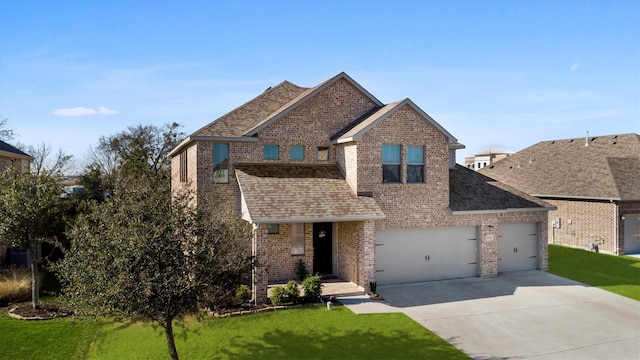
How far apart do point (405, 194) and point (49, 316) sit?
1401cm

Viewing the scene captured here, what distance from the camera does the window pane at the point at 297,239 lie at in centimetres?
1905

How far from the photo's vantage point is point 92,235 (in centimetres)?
973

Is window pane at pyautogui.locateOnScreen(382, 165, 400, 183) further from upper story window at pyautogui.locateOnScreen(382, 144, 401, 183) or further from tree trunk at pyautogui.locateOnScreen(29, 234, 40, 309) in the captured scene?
tree trunk at pyautogui.locateOnScreen(29, 234, 40, 309)

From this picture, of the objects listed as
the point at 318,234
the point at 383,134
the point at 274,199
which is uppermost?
the point at 383,134

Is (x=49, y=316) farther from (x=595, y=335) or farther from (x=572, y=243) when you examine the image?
(x=572, y=243)

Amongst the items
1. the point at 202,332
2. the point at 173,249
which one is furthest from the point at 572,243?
the point at 173,249

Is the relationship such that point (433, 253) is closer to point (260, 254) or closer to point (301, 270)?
point (301, 270)

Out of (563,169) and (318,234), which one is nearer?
(318,234)

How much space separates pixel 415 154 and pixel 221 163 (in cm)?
828

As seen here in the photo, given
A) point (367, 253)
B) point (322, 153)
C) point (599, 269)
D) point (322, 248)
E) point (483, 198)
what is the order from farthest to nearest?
point (599, 269), point (483, 198), point (322, 153), point (322, 248), point (367, 253)

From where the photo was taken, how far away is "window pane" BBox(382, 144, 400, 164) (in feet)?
62.2

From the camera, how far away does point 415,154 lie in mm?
19453

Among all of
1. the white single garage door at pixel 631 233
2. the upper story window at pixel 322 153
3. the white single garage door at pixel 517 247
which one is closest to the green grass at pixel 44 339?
the upper story window at pixel 322 153

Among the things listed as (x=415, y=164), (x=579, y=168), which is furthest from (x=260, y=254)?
(x=579, y=168)
